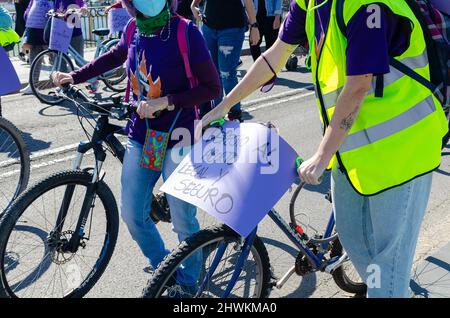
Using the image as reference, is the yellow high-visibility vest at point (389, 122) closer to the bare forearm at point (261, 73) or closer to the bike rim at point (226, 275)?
the bare forearm at point (261, 73)

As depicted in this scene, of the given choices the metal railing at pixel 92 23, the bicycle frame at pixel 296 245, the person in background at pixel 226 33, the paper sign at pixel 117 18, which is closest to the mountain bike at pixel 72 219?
the bicycle frame at pixel 296 245

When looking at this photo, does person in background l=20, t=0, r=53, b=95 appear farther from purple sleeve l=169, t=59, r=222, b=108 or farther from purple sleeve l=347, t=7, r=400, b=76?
purple sleeve l=347, t=7, r=400, b=76

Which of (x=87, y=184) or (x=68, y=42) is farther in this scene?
(x=68, y=42)

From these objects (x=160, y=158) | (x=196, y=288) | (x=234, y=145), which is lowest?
(x=196, y=288)

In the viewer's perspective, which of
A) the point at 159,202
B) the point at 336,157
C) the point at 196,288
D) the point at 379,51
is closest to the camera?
the point at 379,51

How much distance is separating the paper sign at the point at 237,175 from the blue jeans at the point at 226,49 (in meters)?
3.82

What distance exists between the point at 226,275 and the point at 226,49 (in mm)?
4015

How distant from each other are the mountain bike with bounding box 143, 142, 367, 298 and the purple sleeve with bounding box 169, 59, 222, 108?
715mm

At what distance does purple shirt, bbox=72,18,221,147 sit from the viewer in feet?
10.1

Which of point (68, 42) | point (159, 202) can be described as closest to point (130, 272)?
point (159, 202)

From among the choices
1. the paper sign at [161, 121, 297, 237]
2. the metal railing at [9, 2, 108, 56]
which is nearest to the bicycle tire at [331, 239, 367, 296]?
the paper sign at [161, 121, 297, 237]

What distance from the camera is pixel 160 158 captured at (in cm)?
314
